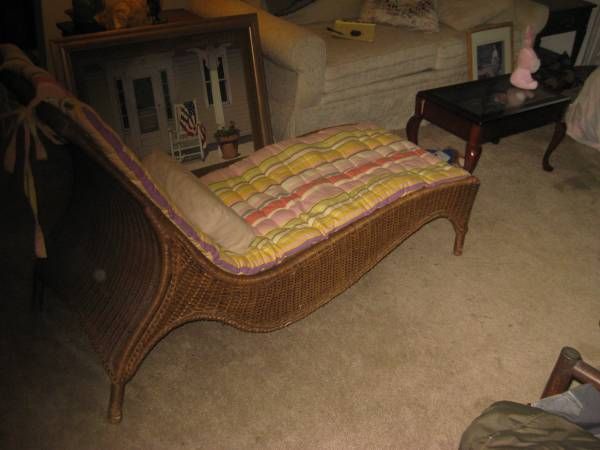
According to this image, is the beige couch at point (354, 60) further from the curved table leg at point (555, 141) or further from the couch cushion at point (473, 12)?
the curved table leg at point (555, 141)

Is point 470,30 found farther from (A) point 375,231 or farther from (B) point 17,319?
(B) point 17,319

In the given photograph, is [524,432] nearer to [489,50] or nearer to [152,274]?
[152,274]

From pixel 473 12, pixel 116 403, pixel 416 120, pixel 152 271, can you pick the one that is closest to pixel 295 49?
pixel 416 120

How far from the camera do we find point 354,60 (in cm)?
315

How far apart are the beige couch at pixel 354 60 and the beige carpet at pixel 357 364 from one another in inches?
43.8

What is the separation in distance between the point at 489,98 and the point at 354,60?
819 millimetres

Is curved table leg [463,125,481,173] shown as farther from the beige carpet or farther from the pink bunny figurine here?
the pink bunny figurine

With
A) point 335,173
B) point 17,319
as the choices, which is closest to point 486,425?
point 335,173

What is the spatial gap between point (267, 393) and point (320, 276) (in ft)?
1.54

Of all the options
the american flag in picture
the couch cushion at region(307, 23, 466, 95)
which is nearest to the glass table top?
the couch cushion at region(307, 23, 466, 95)

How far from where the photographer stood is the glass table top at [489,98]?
2717 millimetres

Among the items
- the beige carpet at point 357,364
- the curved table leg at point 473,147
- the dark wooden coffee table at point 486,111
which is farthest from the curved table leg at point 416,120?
the beige carpet at point 357,364

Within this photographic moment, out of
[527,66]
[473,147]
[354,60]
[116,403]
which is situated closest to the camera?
[116,403]

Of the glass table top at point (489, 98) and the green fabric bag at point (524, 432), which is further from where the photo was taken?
the glass table top at point (489, 98)
